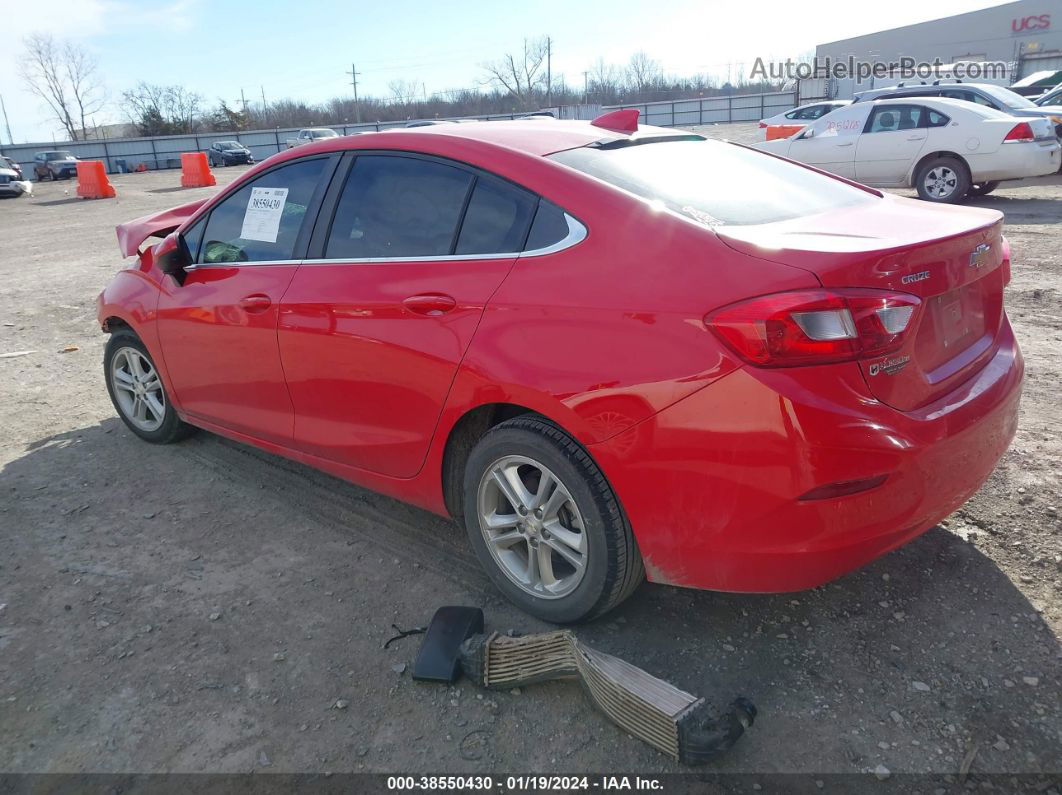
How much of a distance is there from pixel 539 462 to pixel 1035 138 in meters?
12.1

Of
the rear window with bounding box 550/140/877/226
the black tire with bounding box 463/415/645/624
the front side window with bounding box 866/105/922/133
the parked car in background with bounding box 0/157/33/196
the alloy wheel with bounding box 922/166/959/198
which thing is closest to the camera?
the black tire with bounding box 463/415/645/624

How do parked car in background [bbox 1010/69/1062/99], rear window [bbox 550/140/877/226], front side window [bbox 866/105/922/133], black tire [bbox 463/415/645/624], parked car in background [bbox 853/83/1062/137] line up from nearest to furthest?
1. black tire [bbox 463/415/645/624]
2. rear window [bbox 550/140/877/226]
3. front side window [bbox 866/105/922/133]
4. parked car in background [bbox 853/83/1062/137]
5. parked car in background [bbox 1010/69/1062/99]

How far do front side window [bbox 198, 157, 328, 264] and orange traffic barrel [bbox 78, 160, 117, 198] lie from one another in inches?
1011

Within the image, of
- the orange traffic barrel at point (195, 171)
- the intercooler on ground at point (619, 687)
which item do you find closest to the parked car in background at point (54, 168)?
the orange traffic barrel at point (195, 171)

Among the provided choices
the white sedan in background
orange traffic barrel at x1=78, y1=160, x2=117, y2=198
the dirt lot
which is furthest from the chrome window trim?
orange traffic barrel at x1=78, y1=160, x2=117, y2=198

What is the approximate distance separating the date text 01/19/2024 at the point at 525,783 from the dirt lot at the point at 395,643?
0.04 metres

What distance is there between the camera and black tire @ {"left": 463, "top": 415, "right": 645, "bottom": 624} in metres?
2.61

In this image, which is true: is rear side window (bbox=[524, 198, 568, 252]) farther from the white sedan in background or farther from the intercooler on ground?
the white sedan in background

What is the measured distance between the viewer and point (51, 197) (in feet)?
88.9

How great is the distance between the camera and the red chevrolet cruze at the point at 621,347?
227 cm

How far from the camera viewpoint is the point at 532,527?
287 cm

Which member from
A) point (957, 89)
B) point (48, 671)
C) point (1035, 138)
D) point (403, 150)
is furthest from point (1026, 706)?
point (957, 89)

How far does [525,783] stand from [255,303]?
94.2 inches

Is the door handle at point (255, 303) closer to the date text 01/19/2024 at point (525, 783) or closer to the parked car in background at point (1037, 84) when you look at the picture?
the date text 01/19/2024 at point (525, 783)
